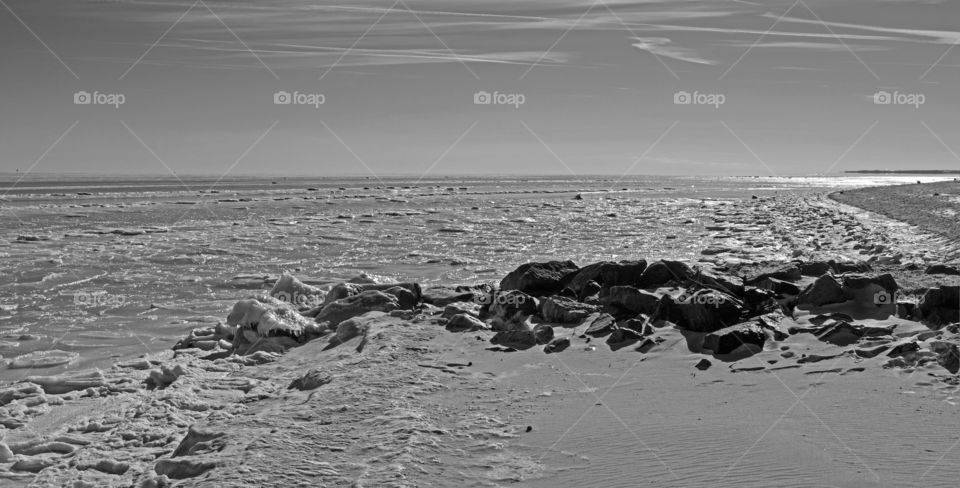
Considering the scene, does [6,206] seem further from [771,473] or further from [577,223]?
[771,473]

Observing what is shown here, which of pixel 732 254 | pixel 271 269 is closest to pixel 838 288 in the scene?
pixel 732 254

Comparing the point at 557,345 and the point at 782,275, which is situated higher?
the point at 782,275

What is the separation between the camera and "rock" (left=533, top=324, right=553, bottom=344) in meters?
6.84

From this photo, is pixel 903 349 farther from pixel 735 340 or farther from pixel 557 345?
pixel 557 345

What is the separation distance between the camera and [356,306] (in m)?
8.57

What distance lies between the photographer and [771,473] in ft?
12.3

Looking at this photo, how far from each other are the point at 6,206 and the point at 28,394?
30849 mm

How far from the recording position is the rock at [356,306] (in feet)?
27.5

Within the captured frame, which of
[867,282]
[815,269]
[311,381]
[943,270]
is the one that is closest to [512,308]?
[311,381]

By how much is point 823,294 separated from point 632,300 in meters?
2.04

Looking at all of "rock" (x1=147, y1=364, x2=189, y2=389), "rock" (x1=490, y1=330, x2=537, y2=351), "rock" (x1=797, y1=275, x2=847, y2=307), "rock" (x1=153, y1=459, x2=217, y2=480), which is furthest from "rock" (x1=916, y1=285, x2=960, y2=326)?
"rock" (x1=147, y1=364, x2=189, y2=389)

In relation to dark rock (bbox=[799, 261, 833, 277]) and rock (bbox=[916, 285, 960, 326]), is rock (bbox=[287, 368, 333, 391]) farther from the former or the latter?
dark rock (bbox=[799, 261, 833, 277])

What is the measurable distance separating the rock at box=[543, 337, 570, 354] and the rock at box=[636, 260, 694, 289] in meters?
2.50

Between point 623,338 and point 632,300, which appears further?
point 632,300
